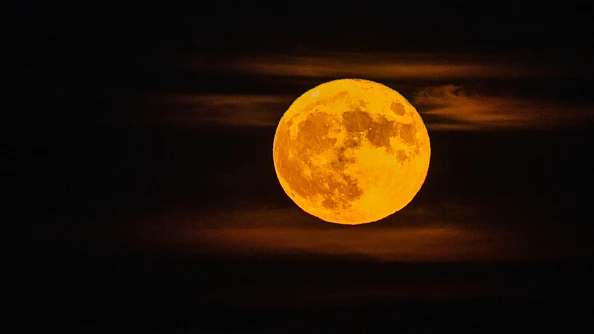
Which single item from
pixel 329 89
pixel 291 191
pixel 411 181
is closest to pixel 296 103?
pixel 329 89

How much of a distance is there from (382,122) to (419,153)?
0.32 m

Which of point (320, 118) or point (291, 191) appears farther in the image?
point (291, 191)

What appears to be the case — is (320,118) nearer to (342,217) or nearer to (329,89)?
(329,89)

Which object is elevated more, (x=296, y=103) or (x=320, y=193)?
(x=296, y=103)

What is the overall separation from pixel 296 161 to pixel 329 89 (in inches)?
17.6

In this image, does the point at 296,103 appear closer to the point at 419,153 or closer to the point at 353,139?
the point at 353,139

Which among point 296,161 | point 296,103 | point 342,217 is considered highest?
point 296,103

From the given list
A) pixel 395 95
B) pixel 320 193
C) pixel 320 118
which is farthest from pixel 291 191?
pixel 395 95

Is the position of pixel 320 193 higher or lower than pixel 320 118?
lower

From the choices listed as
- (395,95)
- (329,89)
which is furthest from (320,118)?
(395,95)

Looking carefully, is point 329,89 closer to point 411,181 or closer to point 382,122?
point 382,122

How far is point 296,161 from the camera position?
164 inches

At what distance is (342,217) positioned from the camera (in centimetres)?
430

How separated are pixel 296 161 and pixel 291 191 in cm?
28
